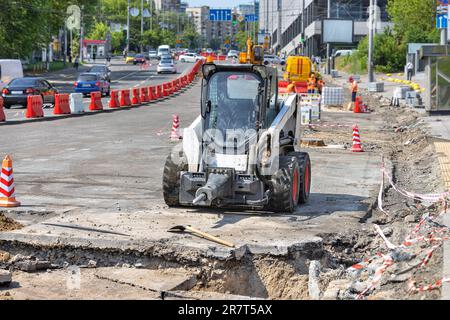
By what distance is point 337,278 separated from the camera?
425 inches

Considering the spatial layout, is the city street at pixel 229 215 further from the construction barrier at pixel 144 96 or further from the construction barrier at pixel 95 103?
the construction barrier at pixel 144 96

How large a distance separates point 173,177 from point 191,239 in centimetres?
265

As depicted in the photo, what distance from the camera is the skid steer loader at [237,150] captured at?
1388 cm

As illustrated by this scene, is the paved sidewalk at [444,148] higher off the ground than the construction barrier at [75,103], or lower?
lower

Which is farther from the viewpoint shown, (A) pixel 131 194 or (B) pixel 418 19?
(B) pixel 418 19

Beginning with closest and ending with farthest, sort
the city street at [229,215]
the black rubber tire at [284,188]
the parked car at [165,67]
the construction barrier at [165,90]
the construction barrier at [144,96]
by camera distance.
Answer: the city street at [229,215]
the black rubber tire at [284,188]
the construction barrier at [144,96]
the construction barrier at [165,90]
the parked car at [165,67]

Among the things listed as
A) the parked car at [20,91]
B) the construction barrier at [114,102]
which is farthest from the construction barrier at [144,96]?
the parked car at [20,91]

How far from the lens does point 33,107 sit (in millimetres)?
34094

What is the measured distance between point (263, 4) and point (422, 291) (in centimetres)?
19284

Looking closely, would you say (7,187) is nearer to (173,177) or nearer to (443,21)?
(173,177)

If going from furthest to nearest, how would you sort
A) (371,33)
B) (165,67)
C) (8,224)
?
1. (165,67)
2. (371,33)
3. (8,224)

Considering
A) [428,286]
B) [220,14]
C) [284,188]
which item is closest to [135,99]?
[284,188]

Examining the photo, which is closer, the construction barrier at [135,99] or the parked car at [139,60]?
the construction barrier at [135,99]
